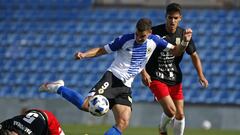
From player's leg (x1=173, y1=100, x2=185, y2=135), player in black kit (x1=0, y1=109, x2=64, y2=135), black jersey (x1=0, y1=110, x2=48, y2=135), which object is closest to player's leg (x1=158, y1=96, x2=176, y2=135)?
player's leg (x1=173, y1=100, x2=185, y2=135)

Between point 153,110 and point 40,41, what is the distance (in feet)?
18.5

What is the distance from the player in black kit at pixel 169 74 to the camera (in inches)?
444

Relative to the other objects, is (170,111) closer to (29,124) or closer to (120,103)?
(120,103)

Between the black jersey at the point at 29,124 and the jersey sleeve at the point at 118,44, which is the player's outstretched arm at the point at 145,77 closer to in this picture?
the jersey sleeve at the point at 118,44

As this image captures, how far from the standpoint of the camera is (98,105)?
9617 mm

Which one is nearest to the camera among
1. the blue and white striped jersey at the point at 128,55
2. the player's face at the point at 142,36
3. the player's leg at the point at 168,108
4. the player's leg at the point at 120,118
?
the player's leg at the point at 120,118

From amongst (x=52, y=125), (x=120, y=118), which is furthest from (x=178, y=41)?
(x=52, y=125)

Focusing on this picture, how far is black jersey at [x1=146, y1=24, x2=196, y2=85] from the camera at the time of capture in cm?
1136

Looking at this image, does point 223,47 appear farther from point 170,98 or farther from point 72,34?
point 170,98

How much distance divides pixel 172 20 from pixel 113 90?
1.74 meters

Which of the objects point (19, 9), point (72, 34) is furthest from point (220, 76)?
point (19, 9)

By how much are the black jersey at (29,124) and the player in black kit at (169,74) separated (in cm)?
269

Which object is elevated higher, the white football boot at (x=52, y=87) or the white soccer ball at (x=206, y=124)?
the white football boot at (x=52, y=87)

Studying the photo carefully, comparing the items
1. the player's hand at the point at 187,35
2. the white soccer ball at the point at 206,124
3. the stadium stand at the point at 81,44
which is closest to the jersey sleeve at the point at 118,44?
the player's hand at the point at 187,35
